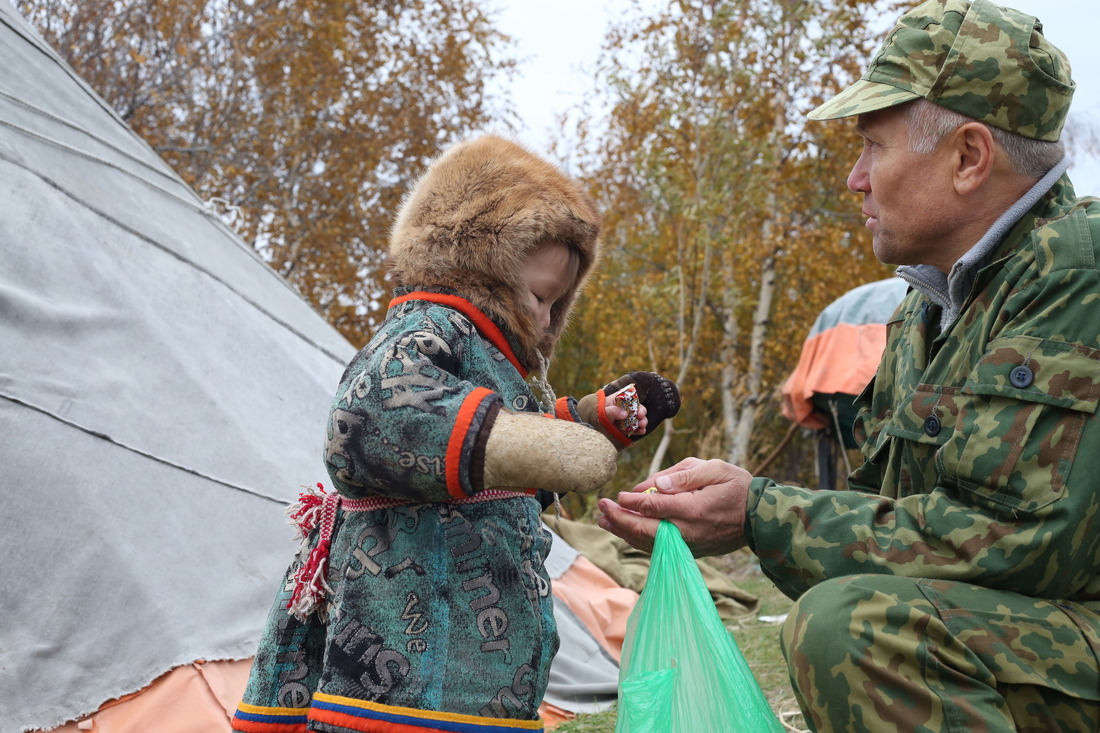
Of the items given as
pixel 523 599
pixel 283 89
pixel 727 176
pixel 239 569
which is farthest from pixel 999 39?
pixel 283 89

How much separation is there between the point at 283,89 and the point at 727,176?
20.8 feet

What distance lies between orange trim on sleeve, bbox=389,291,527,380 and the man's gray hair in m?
0.86

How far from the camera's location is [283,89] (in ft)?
42.4

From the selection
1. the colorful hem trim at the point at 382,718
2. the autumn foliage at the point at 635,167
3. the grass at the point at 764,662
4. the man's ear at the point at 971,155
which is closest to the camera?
the colorful hem trim at the point at 382,718

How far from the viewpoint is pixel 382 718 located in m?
1.63

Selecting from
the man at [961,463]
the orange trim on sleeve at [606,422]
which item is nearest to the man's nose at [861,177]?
the man at [961,463]

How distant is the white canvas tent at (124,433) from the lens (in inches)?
97.7

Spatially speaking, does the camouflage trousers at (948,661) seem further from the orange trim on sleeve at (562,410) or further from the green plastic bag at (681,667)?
the orange trim on sleeve at (562,410)

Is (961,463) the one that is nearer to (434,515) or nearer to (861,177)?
(861,177)

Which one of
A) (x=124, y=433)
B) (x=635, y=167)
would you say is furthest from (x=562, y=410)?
(x=635, y=167)

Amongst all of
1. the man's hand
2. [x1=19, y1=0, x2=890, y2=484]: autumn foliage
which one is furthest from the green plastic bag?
[x1=19, y1=0, x2=890, y2=484]: autumn foliage

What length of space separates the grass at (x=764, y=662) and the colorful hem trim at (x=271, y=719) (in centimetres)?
129

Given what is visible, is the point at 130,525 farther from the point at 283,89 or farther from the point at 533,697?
the point at 283,89

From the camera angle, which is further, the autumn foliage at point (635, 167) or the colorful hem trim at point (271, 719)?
the autumn foliage at point (635, 167)
